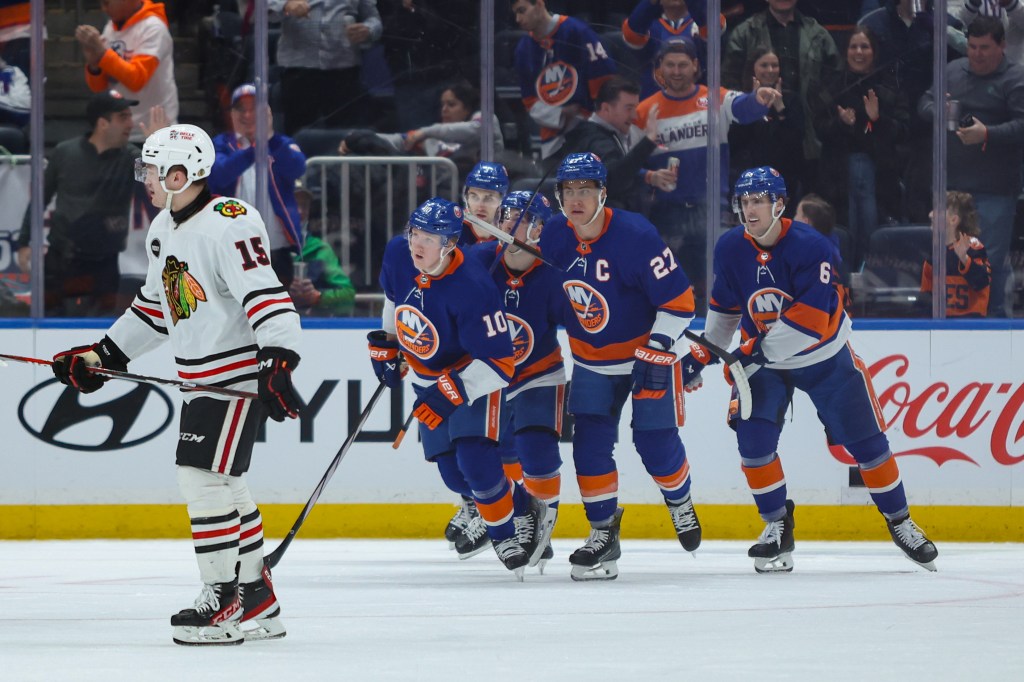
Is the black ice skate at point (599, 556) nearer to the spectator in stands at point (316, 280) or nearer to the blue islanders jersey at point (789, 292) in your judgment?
the blue islanders jersey at point (789, 292)

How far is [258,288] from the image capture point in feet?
12.9

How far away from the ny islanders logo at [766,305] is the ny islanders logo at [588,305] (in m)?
0.57

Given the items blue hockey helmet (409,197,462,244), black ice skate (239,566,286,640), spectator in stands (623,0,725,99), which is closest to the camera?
black ice skate (239,566,286,640)

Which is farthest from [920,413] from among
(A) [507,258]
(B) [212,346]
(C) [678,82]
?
(B) [212,346]

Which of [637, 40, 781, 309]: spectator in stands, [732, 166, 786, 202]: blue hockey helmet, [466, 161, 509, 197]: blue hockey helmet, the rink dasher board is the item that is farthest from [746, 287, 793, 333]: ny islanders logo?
[637, 40, 781, 309]: spectator in stands

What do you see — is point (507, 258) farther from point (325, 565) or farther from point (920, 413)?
point (920, 413)

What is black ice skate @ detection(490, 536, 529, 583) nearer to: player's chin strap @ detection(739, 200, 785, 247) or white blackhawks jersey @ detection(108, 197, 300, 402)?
player's chin strap @ detection(739, 200, 785, 247)

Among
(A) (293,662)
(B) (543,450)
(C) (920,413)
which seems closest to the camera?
(A) (293,662)

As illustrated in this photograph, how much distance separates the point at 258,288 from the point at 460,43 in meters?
3.47

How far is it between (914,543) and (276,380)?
275 centimetres

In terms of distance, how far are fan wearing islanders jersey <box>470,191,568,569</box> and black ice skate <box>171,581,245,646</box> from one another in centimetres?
179

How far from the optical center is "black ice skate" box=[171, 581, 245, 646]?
4008mm

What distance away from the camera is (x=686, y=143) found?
7.19 meters

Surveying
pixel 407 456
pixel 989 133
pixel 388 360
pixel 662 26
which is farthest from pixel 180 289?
pixel 989 133
